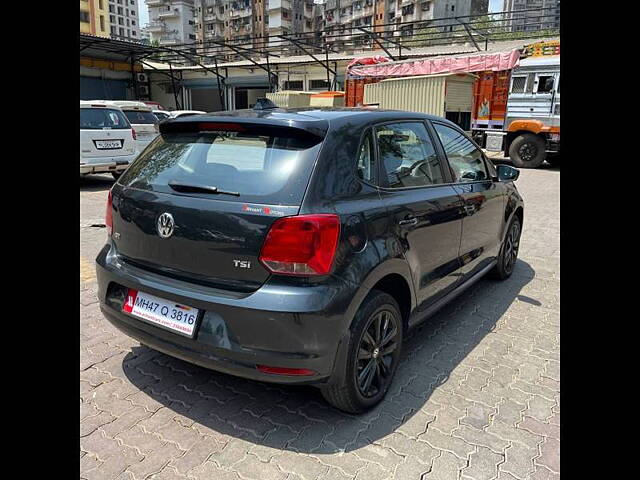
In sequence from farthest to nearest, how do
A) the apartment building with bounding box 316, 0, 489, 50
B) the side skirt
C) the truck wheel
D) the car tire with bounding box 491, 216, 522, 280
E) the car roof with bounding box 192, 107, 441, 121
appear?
the apartment building with bounding box 316, 0, 489, 50 < the truck wheel < the car tire with bounding box 491, 216, 522, 280 < the side skirt < the car roof with bounding box 192, 107, 441, 121

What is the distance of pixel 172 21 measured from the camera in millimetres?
103938

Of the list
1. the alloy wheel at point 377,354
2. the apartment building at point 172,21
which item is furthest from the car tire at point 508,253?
the apartment building at point 172,21

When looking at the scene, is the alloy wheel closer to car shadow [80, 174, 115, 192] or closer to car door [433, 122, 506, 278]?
car door [433, 122, 506, 278]

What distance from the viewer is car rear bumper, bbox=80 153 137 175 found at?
390 inches

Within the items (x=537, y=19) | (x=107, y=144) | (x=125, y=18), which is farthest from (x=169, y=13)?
(x=107, y=144)

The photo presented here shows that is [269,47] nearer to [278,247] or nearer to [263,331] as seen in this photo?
[278,247]

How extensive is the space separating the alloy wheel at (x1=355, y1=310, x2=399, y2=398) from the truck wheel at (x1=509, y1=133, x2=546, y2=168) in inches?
562

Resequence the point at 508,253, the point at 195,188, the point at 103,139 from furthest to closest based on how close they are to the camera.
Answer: the point at 103,139 < the point at 508,253 < the point at 195,188


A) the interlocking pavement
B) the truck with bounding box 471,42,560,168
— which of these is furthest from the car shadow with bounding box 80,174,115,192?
the truck with bounding box 471,42,560,168

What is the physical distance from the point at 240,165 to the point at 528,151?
1495 cm

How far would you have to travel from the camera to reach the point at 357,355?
2.55 metres

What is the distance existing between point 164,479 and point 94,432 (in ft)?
1.87
